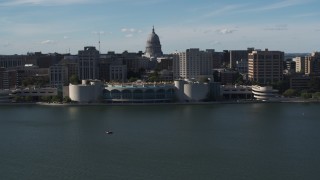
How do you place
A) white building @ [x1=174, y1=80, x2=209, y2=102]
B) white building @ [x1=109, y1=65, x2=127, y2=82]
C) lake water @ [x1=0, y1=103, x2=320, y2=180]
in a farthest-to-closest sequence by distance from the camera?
white building @ [x1=109, y1=65, x2=127, y2=82] → white building @ [x1=174, y1=80, x2=209, y2=102] → lake water @ [x1=0, y1=103, x2=320, y2=180]

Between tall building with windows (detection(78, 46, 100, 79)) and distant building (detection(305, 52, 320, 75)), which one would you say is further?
distant building (detection(305, 52, 320, 75))

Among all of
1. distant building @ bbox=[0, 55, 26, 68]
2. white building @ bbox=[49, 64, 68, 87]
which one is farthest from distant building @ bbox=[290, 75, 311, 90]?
distant building @ bbox=[0, 55, 26, 68]

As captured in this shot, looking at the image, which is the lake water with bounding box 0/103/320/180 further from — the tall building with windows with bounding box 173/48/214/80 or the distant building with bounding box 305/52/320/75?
the distant building with bounding box 305/52/320/75

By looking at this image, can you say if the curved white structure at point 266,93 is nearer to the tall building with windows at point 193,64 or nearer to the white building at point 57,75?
the tall building with windows at point 193,64

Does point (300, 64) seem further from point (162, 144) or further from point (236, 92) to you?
point (162, 144)

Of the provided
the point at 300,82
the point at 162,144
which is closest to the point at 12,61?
the point at 300,82

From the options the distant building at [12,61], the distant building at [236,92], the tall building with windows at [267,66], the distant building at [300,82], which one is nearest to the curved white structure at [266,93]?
the distant building at [236,92]

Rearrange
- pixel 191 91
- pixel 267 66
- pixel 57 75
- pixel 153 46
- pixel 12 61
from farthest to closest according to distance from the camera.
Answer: pixel 153 46 < pixel 12 61 < pixel 57 75 < pixel 267 66 < pixel 191 91
